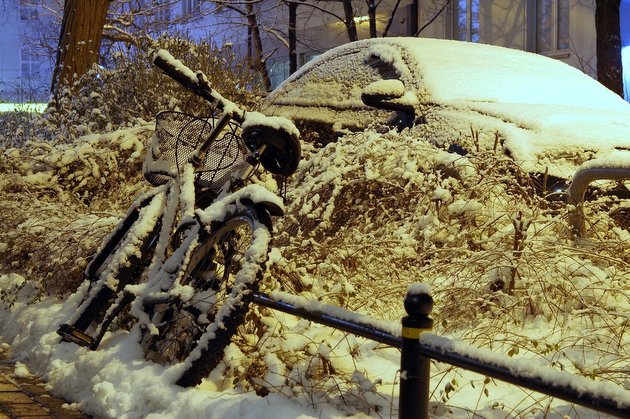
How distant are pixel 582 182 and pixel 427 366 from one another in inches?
93.0

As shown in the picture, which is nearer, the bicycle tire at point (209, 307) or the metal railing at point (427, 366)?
the metal railing at point (427, 366)

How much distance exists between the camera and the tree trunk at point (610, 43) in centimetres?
1429

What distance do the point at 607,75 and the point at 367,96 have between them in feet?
28.3

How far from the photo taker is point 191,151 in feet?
15.6

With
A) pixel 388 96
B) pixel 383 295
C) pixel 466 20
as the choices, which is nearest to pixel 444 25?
pixel 466 20

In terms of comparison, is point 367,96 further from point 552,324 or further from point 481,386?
point 481,386

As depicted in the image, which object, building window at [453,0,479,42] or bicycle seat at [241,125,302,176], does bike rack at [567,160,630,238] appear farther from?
building window at [453,0,479,42]

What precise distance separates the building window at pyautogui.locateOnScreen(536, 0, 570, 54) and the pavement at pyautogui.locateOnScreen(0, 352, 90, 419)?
655 inches

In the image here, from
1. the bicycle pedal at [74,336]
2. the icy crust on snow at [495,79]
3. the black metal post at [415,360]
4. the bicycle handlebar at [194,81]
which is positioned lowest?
the bicycle pedal at [74,336]

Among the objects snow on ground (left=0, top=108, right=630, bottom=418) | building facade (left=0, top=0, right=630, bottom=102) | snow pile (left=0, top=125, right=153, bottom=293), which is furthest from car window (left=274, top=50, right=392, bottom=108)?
building facade (left=0, top=0, right=630, bottom=102)

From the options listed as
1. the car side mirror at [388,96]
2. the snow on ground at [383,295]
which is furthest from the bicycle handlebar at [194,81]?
the car side mirror at [388,96]

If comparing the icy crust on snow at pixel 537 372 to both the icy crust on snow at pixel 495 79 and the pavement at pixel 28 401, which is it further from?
the icy crust on snow at pixel 495 79

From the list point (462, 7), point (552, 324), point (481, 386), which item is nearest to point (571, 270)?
point (552, 324)

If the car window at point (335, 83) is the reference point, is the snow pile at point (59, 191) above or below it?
below
